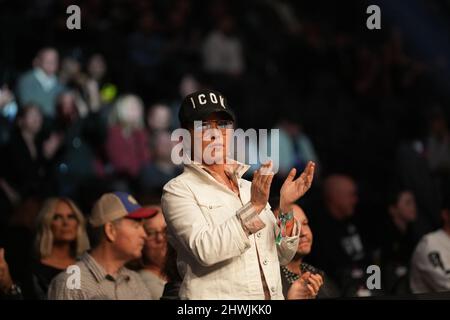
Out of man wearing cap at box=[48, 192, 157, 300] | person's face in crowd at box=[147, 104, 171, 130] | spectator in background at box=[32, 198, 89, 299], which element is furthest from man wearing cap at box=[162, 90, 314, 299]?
person's face in crowd at box=[147, 104, 171, 130]

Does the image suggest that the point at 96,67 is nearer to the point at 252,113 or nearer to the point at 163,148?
the point at 163,148

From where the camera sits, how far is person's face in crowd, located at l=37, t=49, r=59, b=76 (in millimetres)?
10898

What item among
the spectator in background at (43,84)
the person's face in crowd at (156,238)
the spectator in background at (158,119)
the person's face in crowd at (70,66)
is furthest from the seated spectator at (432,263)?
the person's face in crowd at (70,66)

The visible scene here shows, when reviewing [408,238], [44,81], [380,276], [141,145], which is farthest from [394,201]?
[44,81]

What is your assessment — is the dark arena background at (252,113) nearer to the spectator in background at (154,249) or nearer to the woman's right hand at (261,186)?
the spectator in background at (154,249)

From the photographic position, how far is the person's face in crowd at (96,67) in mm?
11828

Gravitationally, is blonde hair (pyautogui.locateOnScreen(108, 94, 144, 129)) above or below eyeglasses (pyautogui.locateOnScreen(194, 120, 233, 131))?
below

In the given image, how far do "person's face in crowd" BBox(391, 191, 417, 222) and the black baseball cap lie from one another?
4210 mm

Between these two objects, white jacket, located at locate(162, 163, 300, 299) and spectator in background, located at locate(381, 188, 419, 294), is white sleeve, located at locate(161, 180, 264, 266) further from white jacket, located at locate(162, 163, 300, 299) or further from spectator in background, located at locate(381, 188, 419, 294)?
spectator in background, located at locate(381, 188, 419, 294)

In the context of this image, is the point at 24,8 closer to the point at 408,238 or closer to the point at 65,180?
the point at 65,180

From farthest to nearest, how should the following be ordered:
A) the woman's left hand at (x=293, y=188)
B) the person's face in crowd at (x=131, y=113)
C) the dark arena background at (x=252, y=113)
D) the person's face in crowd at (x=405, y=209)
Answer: the person's face in crowd at (x=131, y=113), the person's face in crowd at (x=405, y=209), the dark arena background at (x=252, y=113), the woman's left hand at (x=293, y=188)

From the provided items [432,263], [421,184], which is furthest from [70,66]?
[432,263]

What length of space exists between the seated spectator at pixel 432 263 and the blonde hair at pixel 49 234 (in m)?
2.11
